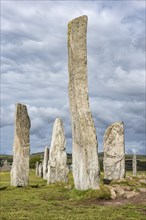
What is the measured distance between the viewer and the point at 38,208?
14.2 m

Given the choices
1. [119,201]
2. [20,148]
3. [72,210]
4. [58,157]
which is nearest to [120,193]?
[119,201]

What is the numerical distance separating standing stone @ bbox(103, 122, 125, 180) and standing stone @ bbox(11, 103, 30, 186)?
17.1 ft

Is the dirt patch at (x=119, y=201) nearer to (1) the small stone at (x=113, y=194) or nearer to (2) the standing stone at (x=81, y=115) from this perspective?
(1) the small stone at (x=113, y=194)

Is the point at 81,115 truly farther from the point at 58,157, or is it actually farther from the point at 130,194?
the point at 58,157

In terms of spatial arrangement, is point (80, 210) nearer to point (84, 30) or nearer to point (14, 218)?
point (14, 218)

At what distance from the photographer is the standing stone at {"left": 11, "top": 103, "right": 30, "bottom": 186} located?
25188 mm

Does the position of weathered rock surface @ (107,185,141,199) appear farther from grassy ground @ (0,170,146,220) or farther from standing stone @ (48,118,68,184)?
standing stone @ (48,118,68,184)

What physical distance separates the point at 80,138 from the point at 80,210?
5.03 m

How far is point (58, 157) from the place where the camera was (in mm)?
27734

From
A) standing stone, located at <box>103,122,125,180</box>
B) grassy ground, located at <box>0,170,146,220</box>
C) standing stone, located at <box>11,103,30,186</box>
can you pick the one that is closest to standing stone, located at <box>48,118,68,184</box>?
standing stone, located at <box>11,103,30,186</box>

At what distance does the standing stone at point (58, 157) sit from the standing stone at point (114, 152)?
105 inches

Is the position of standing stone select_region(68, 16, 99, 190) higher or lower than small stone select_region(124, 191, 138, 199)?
higher

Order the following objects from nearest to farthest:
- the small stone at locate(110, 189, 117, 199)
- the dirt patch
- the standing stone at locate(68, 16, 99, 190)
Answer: the dirt patch → the small stone at locate(110, 189, 117, 199) → the standing stone at locate(68, 16, 99, 190)

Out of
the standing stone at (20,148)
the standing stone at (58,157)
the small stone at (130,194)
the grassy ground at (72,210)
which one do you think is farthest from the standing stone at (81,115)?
the standing stone at (58,157)
